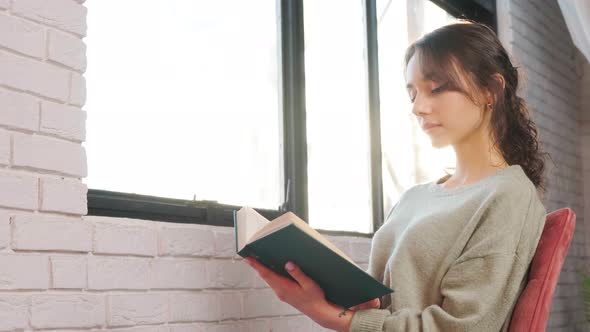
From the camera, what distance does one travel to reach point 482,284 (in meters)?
1.57

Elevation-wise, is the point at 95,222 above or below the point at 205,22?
below

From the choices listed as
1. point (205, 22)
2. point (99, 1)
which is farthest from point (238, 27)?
point (99, 1)

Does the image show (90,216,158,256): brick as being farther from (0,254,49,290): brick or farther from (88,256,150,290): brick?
(0,254,49,290): brick

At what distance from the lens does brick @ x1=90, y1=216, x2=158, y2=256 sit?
166 centimetres

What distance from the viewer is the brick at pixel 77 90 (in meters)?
1.61

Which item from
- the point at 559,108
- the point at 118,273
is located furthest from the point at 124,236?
the point at 559,108

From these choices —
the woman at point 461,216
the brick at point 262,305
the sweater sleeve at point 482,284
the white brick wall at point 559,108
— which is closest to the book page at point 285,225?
the woman at point 461,216

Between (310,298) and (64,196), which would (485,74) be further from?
(64,196)

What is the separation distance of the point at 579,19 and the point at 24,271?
2.54m

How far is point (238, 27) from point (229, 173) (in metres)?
0.42

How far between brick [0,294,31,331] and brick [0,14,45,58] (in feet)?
1.43

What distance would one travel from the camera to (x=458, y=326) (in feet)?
5.10

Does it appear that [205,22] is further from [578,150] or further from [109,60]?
[578,150]

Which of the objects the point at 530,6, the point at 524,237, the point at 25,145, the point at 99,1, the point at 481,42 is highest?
the point at 530,6
